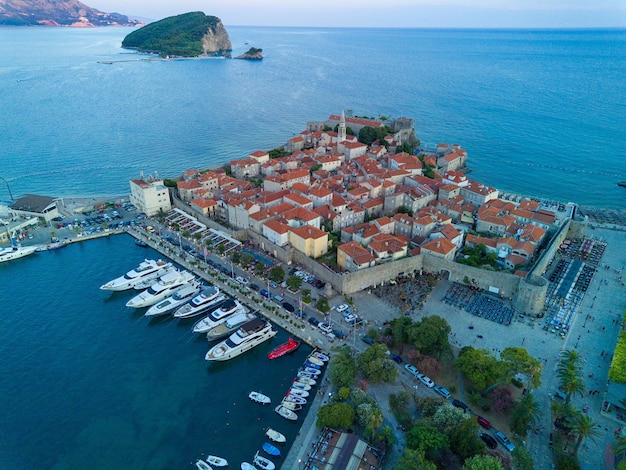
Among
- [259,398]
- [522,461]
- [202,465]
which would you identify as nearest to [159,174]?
[259,398]

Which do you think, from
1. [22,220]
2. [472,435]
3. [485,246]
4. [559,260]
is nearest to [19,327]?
[22,220]

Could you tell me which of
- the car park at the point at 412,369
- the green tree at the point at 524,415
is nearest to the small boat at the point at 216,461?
the car park at the point at 412,369

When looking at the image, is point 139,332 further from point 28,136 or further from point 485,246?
point 28,136

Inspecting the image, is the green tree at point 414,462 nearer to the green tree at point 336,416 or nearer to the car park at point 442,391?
the green tree at point 336,416

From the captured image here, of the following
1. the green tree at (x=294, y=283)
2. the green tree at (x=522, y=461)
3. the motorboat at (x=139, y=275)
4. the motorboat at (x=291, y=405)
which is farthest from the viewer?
the motorboat at (x=139, y=275)

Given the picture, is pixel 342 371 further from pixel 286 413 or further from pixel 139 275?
pixel 139 275
